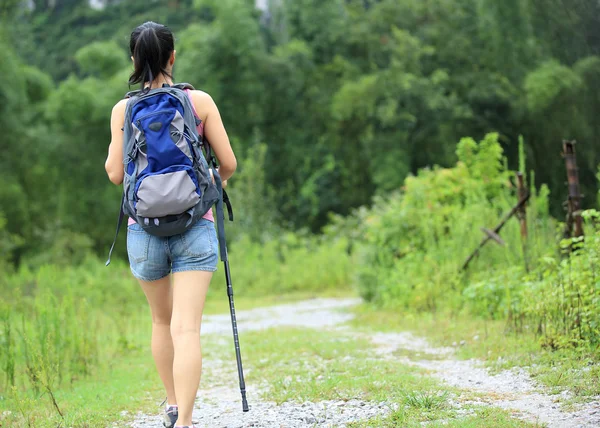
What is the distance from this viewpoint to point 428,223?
939cm

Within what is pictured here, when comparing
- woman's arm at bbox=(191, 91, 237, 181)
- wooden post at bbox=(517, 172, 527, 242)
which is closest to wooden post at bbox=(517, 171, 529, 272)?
wooden post at bbox=(517, 172, 527, 242)

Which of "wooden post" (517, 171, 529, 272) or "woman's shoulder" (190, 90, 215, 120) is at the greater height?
"woman's shoulder" (190, 90, 215, 120)

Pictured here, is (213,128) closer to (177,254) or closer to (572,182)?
(177,254)

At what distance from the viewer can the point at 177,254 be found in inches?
134

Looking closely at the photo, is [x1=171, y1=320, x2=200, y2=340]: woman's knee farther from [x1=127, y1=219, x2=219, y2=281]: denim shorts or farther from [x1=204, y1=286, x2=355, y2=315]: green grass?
[x1=204, y1=286, x2=355, y2=315]: green grass

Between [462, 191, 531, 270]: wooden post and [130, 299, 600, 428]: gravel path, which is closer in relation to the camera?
[130, 299, 600, 428]: gravel path

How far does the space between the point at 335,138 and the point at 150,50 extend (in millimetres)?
20982

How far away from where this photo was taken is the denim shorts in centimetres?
338

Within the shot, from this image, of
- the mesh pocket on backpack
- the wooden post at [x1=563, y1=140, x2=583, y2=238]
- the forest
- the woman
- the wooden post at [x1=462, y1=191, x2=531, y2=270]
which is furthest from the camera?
the forest

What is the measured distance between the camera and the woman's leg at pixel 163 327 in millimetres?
3566

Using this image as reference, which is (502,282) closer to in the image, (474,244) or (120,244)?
(474,244)

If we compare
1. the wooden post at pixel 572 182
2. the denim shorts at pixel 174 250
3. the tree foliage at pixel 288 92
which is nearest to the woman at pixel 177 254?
the denim shorts at pixel 174 250

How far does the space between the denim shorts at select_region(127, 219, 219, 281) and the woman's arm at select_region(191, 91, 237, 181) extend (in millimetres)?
337

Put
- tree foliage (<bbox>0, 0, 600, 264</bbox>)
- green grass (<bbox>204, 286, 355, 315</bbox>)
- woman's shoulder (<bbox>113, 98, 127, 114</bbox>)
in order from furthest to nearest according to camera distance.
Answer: tree foliage (<bbox>0, 0, 600, 264</bbox>) < green grass (<bbox>204, 286, 355, 315</bbox>) < woman's shoulder (<bbox>113, 98, 127, 114</bbox>)
